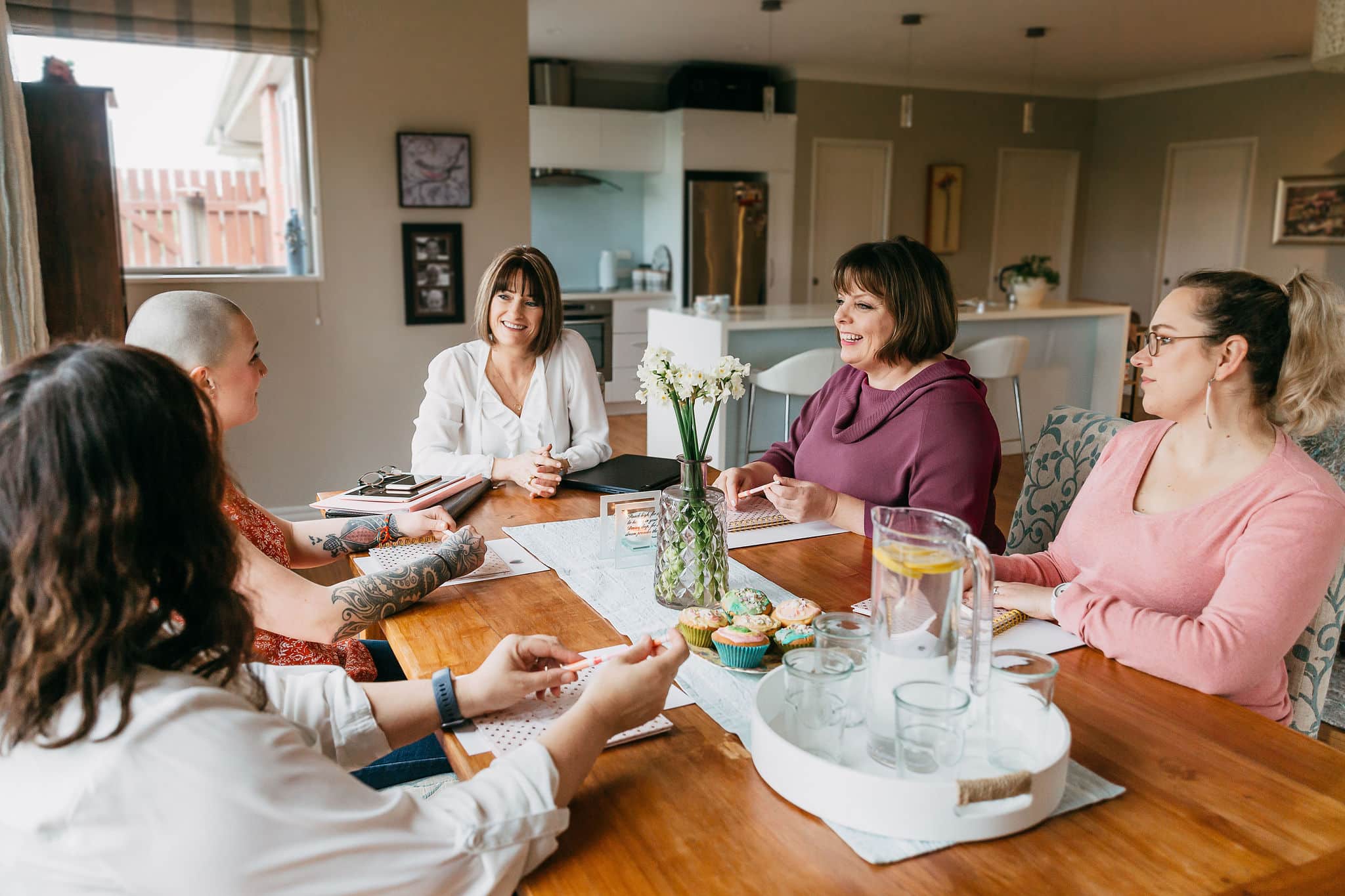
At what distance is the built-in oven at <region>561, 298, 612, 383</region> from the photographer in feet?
23.3

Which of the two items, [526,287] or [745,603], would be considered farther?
[526,287]

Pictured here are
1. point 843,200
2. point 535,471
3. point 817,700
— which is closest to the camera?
point 817,700

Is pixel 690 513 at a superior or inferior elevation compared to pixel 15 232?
inferior

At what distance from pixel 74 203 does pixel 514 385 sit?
223 centimetres

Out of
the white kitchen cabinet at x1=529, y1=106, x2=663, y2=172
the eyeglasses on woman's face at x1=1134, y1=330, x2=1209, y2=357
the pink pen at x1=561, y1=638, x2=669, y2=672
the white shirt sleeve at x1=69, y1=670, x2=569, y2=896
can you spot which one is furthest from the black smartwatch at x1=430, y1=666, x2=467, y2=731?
the white kitchen cabinet at x1=529, y1=106, x2=663, y2=172

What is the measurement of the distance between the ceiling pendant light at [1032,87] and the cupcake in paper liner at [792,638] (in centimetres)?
585

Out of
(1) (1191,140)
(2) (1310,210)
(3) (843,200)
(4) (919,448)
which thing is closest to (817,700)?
(4) (919,448)

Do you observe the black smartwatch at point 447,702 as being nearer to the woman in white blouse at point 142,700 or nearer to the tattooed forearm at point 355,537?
the woman in white blouse at point 142,700

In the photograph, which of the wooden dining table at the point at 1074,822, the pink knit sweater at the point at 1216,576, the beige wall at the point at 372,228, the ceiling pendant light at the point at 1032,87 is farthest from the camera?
the ceiling pendant light at the point at 1032,87

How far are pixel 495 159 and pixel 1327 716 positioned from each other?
3948mm

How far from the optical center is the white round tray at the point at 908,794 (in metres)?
0.89

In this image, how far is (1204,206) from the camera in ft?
26.3

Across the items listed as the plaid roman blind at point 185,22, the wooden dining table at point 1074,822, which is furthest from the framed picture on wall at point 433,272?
the wooden dining table at point 1074,822

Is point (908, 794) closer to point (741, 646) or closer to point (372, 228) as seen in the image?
point (741, 646)
